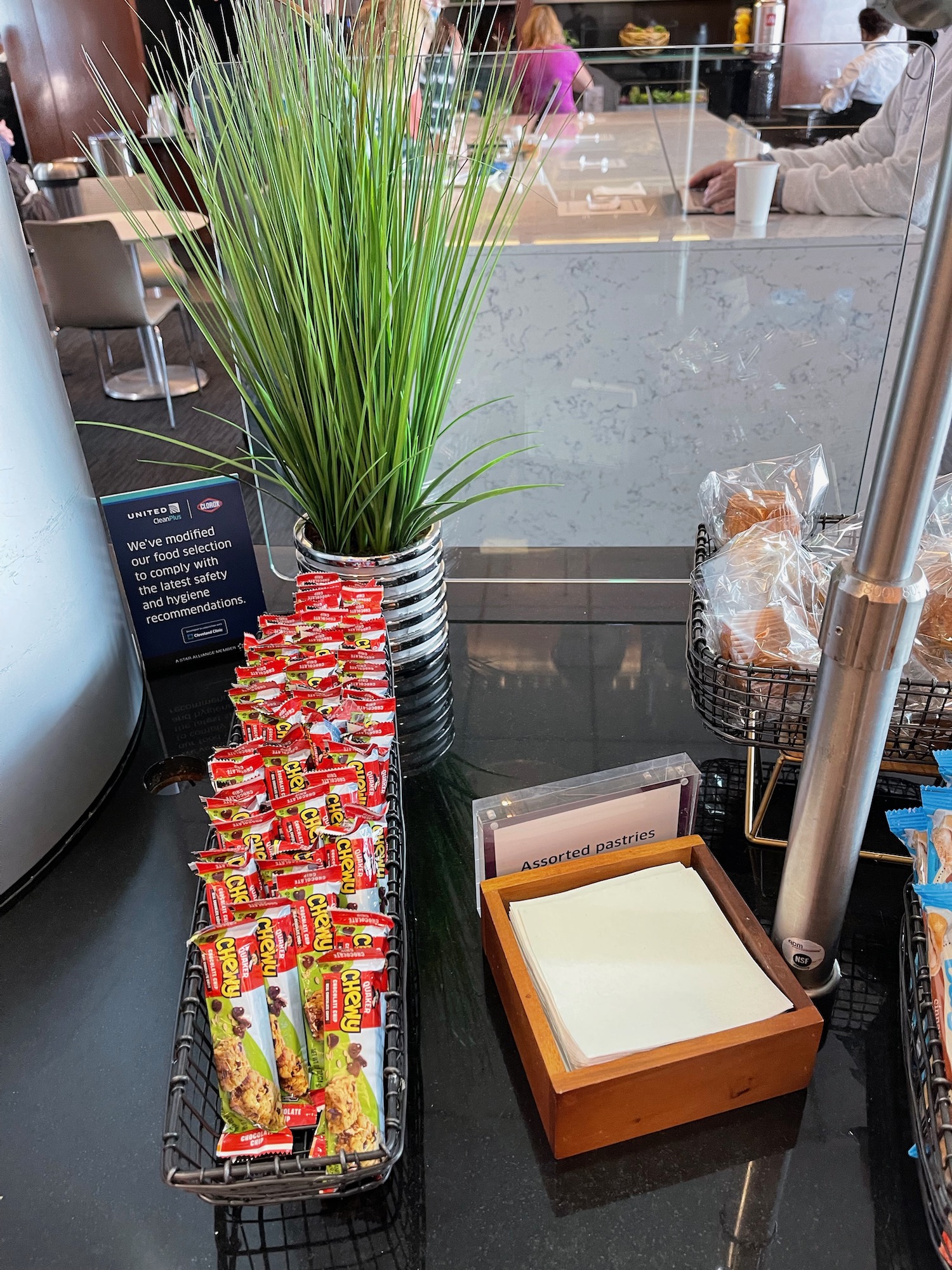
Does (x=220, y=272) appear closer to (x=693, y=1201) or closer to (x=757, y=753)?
(x=757, y=753)

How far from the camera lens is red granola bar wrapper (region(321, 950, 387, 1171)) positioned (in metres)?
0.47

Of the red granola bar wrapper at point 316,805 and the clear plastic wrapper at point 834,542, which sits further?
the clear plastic wrapper at point 834,542

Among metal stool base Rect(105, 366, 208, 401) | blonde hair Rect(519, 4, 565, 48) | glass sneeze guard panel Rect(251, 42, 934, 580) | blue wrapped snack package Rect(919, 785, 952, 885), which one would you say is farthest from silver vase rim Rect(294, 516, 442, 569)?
metal stool base Rect(105, 366, 208, 401)

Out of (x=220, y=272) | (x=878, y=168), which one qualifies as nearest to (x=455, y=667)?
(x=220, y=272)

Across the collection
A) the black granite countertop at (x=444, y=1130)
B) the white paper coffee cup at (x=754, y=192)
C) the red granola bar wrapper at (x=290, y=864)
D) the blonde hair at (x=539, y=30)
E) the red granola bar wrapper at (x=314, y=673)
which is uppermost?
the blonde hair at (x=539, y=30)

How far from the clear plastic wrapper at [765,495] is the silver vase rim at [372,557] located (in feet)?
0.85

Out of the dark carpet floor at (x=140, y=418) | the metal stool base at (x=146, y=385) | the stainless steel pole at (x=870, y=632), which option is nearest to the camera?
the stainless steel pole at (x=870, y=632)

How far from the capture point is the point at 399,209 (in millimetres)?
740

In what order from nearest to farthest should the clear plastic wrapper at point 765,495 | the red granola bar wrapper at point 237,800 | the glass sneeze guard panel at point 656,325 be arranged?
the red granola bar wrapper at point 237,800, the clear plastic wrapper at point 765,495, the glass sneeze guard panel at point 656,325

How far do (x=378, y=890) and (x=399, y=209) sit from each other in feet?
1.67

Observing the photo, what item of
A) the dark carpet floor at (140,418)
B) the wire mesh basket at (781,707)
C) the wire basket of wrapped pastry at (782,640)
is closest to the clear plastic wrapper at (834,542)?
the wire basket of wrapped pastry at (782,640)

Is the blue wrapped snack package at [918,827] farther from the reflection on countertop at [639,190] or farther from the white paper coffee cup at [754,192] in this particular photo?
the white paper coffee cup at [754,192]

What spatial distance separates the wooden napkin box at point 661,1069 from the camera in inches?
19.6

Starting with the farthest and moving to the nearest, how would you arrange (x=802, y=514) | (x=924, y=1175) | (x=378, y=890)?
(x=802, y=514) < (x=378, y=890) < (x=924, y=1175)
